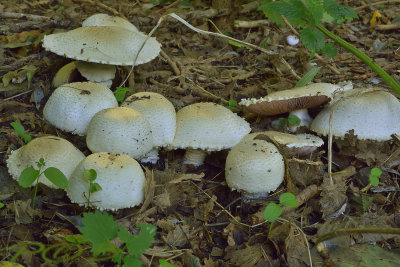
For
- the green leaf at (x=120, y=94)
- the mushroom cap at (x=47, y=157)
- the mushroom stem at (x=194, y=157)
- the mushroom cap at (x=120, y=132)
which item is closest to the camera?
the mushroom cap at (x=47, y=157)

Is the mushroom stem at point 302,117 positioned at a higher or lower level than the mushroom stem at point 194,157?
higher

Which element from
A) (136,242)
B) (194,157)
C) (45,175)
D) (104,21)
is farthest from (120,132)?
(104,21)

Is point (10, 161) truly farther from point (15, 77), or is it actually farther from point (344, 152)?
point (344, 152)

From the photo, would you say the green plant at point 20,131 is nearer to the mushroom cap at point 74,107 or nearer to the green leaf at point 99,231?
the mushroom cap at point 74,107

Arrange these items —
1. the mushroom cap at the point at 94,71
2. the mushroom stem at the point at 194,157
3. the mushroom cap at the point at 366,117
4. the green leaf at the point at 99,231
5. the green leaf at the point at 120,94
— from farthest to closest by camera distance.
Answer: the mushroom cap at the point at 94,71
the green leaf at the point at 120,94
the mushroom stem at the point at 194,157
the mushroom cap at the point at 366,117
the green leaf at the point at 99,231

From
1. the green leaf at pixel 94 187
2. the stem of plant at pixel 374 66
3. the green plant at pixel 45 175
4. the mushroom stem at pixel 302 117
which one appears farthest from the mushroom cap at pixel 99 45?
the stem of plant at pixel 374 66

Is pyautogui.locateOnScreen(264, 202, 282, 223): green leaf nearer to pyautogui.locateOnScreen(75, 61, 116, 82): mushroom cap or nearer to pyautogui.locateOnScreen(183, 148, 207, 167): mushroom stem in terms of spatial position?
pyautogui.locateOnScreen(183, 148, 207, 167): mushroom stem

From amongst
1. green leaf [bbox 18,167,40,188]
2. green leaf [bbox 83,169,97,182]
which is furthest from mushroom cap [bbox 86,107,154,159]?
green leaf [bbox 18,167,40,188]
